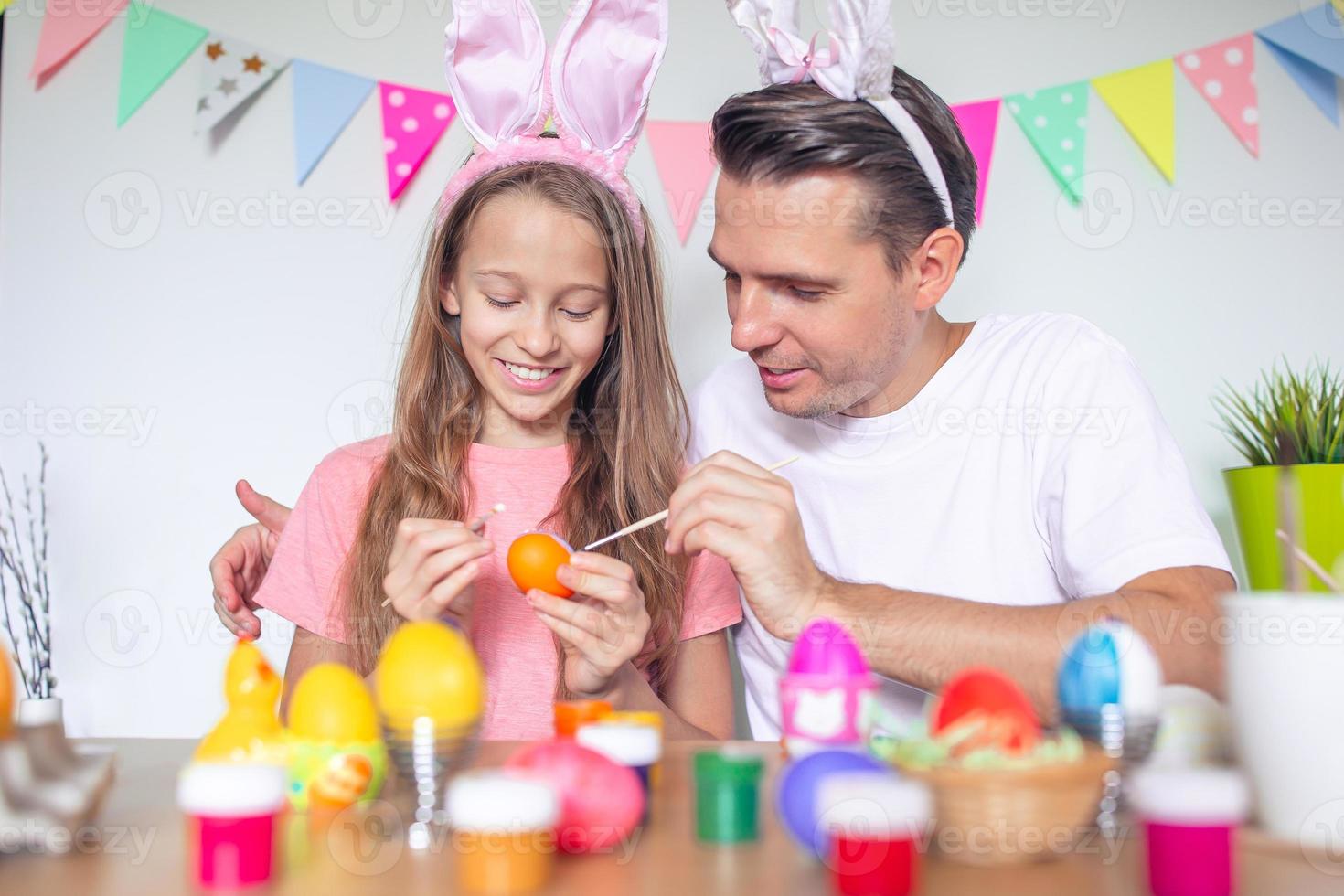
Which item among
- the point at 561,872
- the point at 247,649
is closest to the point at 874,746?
the point at 561,872

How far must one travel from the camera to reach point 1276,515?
5.81ft

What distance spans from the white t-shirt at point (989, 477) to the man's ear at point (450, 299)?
466 millimetres

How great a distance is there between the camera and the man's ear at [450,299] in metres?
1.62

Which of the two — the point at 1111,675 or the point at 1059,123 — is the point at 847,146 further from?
the point at 1111,675

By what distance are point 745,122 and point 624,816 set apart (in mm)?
1119

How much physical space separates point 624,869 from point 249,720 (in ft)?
0.95

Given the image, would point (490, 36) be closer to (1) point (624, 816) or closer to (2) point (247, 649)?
(2) point (247, 649)

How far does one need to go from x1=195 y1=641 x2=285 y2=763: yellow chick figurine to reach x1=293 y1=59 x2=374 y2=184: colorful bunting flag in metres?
1.59

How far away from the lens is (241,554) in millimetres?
1608

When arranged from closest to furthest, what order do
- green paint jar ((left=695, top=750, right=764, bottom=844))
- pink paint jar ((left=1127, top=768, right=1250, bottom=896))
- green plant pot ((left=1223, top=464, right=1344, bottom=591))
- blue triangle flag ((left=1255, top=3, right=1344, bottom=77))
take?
pink paint jar ((left=1127, top=768, right=1250, bottom=896))
green paint jar ((left=695, top=750, right=764, bottom=844))
green plant pot ((left=1223, top=464, right=1344, bottom=591))
blue triangle flag ((left=1255, top=3, right=1344, bottom=77))

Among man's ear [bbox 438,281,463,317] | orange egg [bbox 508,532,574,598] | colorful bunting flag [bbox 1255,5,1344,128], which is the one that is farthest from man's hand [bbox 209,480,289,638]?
colorful bunting flag [bbox 1255,5,1344,128]

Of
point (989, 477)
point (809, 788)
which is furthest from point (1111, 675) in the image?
point (989, 477)

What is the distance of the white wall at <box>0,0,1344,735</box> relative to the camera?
7.01 feet

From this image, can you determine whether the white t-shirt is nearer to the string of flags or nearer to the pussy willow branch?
the string of flags
